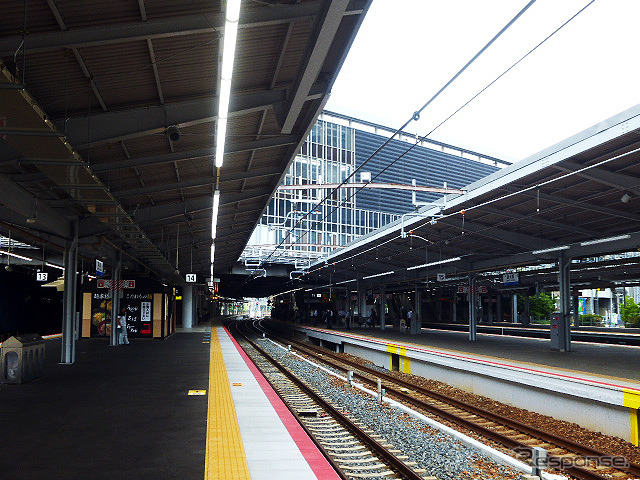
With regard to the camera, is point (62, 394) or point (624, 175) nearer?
point (62, 394)

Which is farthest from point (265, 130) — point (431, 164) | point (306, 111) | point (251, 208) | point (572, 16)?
point (431, 164)

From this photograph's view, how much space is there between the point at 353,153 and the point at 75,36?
67182 mm

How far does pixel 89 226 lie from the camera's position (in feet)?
56.6

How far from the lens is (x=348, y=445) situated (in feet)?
30.9

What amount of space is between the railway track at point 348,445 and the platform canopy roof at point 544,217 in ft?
20.6

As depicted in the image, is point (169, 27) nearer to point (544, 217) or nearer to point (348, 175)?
point (544, 217)

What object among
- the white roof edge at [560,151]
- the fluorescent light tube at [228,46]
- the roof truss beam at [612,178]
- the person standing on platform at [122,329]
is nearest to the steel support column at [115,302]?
the person standing on platform at [122,329]

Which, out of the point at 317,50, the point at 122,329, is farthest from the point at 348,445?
the point at 122,329

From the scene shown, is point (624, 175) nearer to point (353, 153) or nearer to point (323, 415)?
point (323, 415)

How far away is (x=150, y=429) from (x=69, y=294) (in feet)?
31.3

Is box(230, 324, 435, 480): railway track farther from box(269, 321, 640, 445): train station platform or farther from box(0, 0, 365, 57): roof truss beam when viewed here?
box(0, 0, 365, 57): roof truss beam

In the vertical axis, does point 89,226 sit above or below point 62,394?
above

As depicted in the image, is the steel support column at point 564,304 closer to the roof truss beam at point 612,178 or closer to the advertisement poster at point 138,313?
the roof truss beam at point 612,178

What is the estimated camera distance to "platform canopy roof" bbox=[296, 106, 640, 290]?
12.5m
